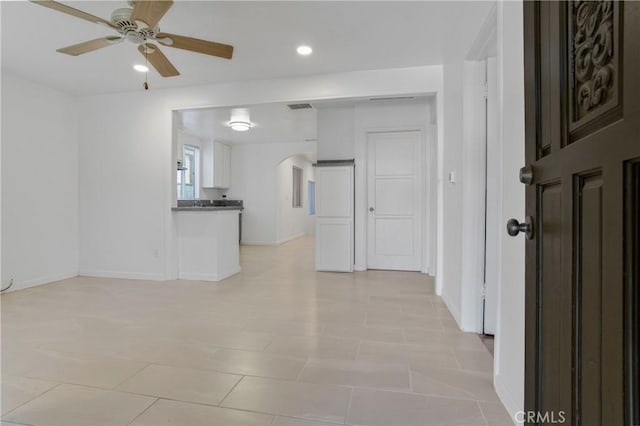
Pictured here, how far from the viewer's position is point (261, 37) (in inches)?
116

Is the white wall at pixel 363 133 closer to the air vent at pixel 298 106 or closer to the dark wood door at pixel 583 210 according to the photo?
the air vent at pixel 298 106

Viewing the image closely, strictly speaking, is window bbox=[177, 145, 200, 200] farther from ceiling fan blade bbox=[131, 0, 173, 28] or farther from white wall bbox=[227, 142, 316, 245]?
ceiling fan blade bbox=[131, 0, 173, 28]

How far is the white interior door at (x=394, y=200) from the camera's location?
15.2 feet

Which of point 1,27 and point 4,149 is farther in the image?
point 4,149

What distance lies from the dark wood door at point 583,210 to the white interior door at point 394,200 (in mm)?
3748

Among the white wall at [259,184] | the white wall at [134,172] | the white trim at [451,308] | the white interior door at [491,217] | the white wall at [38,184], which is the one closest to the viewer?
the white interior door at [491,217]

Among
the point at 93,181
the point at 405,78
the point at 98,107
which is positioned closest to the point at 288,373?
the point at 405,78

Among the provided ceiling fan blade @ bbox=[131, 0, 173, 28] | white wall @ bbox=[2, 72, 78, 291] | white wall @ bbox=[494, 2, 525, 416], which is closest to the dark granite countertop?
white wall @ bbox=[2, 72, 78, 291]

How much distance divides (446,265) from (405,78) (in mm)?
2182

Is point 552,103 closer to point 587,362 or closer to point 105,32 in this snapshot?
point 587,362

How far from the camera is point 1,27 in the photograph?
2.70 m

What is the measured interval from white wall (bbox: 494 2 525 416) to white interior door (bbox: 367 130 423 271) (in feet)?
10.2

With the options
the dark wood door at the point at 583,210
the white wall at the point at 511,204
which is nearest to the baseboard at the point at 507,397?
the white wall at the point at 511,204

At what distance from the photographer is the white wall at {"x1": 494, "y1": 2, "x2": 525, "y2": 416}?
1348 millimetres
